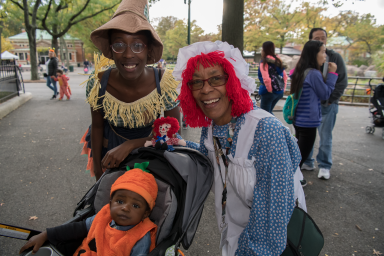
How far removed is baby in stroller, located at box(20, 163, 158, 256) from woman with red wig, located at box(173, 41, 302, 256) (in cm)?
55

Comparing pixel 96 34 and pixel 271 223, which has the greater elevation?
pixel 96 34

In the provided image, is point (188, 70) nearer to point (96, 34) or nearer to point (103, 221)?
point (96, 34)

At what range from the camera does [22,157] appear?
15.8 ft

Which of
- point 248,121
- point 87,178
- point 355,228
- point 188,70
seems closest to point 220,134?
point 248,121

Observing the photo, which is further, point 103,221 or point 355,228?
point 355,228

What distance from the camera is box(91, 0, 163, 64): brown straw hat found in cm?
172

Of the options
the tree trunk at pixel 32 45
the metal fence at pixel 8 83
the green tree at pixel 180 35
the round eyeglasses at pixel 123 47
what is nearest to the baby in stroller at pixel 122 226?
the round eyeglasses at pixel 123 47

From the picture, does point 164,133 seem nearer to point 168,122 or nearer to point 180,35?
point 168,122

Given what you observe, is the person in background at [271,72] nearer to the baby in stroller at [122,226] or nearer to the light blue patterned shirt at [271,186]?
the light blue patterned shirt at [271,186]

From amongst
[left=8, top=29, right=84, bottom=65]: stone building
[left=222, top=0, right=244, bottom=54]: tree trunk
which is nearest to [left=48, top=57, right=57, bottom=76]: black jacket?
[left=222, top=0, right=244, bottom=54]: tree trunk

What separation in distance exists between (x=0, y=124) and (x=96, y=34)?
7014 millimetres

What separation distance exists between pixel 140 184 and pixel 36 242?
834 mm

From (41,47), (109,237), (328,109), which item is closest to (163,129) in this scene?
(109,237)

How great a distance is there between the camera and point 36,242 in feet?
5.48
